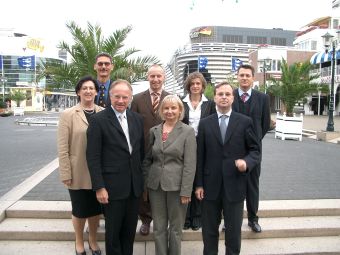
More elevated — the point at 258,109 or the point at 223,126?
the point at 258,109

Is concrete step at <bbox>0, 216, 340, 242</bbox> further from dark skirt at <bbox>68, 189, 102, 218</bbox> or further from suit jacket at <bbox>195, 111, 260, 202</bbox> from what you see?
suit jacket at <bbox>195, 111, 260, 202</bbox>

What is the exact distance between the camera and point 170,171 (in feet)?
11.4

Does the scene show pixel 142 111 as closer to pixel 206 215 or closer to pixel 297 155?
pixel 206 215

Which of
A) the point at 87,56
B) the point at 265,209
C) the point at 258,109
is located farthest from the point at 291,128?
the point at 258,109

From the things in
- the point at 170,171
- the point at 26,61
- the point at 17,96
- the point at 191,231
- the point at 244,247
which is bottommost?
the point at 244,247

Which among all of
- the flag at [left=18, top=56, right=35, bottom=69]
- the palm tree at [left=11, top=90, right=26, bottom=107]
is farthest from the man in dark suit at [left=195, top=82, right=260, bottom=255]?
the palm tree at [left=11, top=90, right=26, bottom=107]

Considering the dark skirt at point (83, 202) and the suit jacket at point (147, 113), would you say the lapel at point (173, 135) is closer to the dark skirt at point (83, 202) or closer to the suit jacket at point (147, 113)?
the suit jacket at point (147, 113)

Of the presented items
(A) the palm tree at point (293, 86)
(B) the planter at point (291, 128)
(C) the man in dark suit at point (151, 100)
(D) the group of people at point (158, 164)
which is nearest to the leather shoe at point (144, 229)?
(C) the man in dark suit at point (151, 100)

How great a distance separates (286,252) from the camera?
430cm

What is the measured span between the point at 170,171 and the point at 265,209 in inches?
89.2

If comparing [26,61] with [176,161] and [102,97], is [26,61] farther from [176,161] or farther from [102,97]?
[176,161]

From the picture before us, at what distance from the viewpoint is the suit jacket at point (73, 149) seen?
11.8 feet

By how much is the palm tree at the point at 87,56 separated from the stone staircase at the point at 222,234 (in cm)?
681

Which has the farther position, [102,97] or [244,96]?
[102,97]
